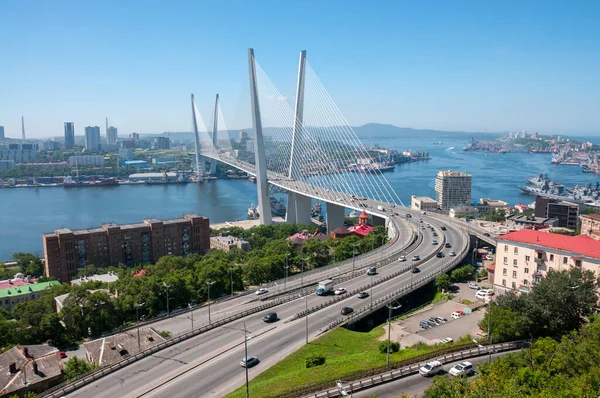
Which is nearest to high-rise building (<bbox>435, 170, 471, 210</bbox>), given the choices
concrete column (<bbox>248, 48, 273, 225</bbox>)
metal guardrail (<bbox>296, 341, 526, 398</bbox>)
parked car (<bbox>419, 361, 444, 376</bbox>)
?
concrete column (<bbox>248, 48, 273, 225</bbox>)

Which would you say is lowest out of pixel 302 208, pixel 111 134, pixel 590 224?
pixel 302 208

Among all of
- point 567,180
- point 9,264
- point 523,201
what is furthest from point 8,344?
point 567,180

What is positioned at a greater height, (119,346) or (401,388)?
(401,388)

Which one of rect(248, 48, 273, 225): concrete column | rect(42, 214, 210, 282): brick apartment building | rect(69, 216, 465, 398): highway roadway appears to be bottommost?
rect(42, 214, 210, 282): brick apartment building

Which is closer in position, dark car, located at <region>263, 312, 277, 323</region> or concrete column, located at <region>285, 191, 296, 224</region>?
dark car, located at <region>263, 312, 277, 323</region>

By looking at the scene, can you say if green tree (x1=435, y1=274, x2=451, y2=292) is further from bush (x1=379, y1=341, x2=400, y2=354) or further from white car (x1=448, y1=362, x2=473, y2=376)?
white car (x1=448, y1=362, x2=473, y2=376)

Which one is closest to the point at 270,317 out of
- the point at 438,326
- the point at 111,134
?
the point at 438,326

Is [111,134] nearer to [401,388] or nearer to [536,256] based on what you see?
[536,256]

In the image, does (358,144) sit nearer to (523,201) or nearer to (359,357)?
(359,357)
